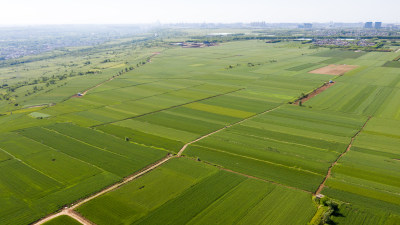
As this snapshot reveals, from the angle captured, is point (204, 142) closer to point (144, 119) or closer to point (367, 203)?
point (144, 119)

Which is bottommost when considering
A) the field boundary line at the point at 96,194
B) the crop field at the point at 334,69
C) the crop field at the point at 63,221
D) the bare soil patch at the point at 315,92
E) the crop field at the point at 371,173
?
the crop field at the point at 63,221

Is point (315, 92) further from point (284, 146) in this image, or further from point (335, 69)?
point (335, 69)

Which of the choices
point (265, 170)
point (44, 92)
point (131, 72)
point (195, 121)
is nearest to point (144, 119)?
point (195, 121)

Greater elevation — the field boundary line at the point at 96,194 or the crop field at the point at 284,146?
the crop field at the point at 284,146

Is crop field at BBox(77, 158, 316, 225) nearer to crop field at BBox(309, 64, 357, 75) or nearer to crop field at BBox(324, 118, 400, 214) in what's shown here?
crop field at BBox(324, 118, 400, 214)

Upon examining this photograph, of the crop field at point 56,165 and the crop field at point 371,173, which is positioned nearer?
the crop field at point 371,173

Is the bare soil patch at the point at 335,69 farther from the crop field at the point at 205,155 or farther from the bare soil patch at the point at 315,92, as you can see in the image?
the bare soil patch at the point at 315,92

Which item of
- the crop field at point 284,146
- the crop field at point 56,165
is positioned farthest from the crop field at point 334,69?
the crop field at point 56,165

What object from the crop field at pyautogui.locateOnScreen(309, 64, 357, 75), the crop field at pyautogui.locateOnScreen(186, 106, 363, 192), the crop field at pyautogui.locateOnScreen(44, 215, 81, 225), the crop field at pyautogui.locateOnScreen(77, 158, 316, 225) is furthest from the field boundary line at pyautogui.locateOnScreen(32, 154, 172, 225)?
the crop field at pyautogui.locateOnScreen(309, 64, 357, 75)
